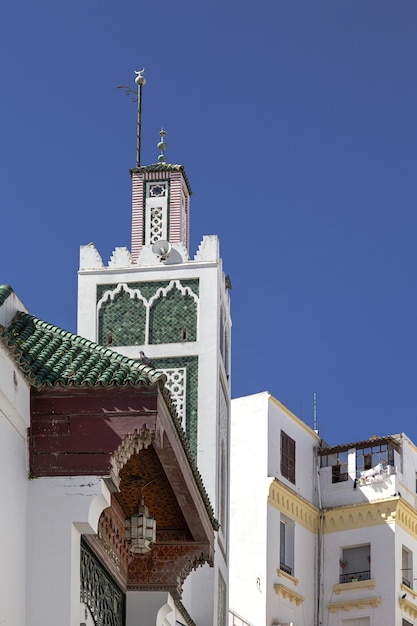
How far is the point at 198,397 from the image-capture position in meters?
27.0

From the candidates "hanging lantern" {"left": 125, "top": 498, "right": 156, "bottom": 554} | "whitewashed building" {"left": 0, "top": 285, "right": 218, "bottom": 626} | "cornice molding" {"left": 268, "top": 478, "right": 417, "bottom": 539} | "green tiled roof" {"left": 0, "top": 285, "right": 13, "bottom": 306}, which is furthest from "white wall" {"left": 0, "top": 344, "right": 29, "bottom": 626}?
"cornice molding" {"left": 268, "top": 478, "right": 417, "bottom": 539}

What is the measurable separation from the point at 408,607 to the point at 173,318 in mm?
10830

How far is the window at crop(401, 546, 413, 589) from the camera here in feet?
114

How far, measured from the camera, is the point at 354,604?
34438 millimetres

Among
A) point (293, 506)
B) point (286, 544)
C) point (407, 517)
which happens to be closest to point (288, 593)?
point (286, 544)

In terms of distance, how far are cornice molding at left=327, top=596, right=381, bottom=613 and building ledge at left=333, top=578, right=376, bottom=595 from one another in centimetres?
30

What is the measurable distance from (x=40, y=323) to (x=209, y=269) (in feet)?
48.9

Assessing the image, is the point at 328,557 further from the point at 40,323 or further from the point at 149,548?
the point at 40,323

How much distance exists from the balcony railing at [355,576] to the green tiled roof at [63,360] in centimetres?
2273

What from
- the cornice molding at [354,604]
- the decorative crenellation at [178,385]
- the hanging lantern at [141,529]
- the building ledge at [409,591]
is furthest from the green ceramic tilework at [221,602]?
the hanging lantern at [141,529]

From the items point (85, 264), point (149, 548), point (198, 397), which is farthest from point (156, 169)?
point (149, 548)

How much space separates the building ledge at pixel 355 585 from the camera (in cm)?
3425

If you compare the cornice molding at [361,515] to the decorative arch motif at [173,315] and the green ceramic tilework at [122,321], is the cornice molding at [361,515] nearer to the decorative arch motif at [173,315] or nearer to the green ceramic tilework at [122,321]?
the decorative arch motif at [173,315]

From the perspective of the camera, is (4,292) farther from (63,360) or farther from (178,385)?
(178,385)
